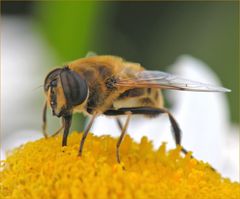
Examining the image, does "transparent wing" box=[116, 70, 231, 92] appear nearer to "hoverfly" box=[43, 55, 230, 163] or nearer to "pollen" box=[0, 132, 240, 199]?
"hoverfly" box=[43, 55, 230, 163]

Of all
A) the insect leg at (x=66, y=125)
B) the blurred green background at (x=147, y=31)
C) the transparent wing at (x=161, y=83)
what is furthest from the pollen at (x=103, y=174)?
the blurred green background at (x=147, y=31)

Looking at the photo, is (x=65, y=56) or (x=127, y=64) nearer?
(x=127, y=64)

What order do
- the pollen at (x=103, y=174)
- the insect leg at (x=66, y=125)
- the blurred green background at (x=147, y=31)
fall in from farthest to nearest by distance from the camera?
the blurred green background at (x=147, y=31), the insect leg at (x=66, y=125), the pollen at (x=103, y=174)

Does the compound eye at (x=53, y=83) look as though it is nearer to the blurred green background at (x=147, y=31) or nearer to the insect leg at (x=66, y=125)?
the insect leg at (x=66, y=125)

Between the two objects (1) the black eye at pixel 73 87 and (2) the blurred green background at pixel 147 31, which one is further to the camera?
(2) the blurred green background at pixel 147 31

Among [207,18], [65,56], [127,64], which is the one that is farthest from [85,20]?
[127,64]

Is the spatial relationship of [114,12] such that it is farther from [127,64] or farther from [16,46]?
[127,64]
